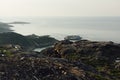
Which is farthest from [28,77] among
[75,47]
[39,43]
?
[39,43]

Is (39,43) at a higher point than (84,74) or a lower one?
lower

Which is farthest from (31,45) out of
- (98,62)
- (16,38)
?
(98,62)

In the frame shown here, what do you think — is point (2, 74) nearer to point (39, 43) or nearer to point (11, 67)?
point (11, 67)

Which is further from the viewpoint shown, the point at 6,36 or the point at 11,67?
the point at 6,36

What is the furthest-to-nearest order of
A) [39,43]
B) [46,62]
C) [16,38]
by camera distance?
[39,43], [16,38], [46,62]

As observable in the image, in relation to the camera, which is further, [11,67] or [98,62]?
[98,62]

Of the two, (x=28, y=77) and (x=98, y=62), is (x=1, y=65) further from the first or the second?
(x=98, y=62)

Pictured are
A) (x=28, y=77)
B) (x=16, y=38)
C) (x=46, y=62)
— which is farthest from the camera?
(x=16, y=38)

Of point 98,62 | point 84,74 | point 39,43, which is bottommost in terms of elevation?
point 39,43

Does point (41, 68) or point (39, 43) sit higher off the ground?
point (41, 68)
